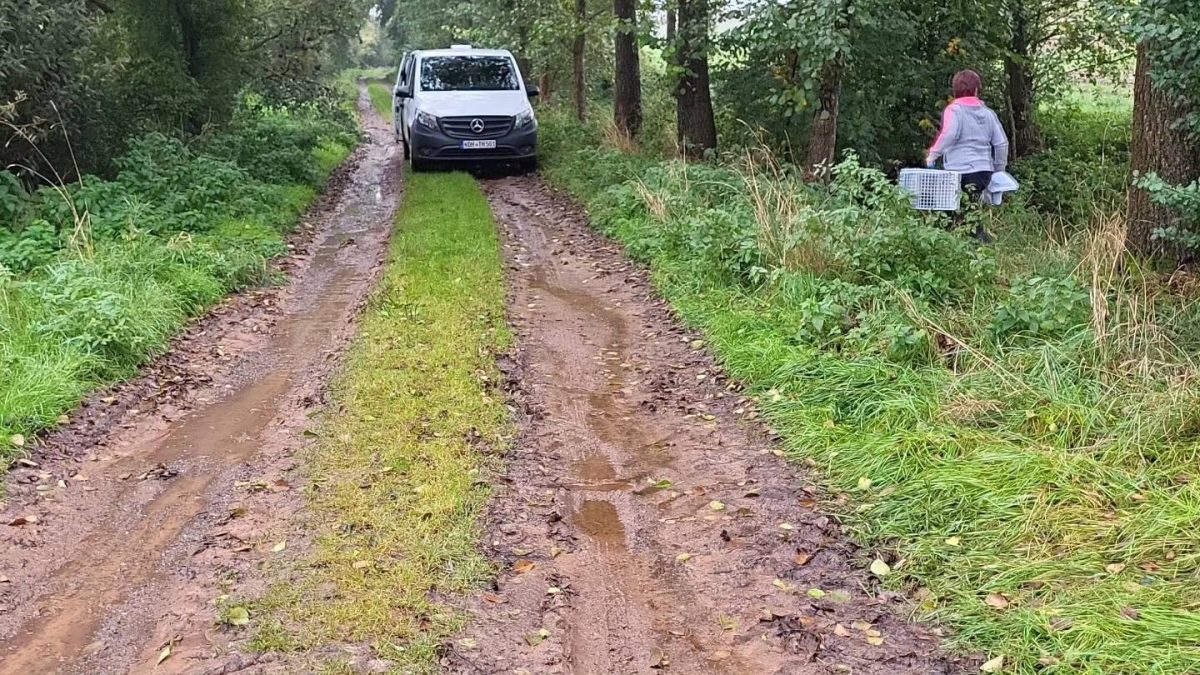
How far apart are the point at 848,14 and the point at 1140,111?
2.77 meters

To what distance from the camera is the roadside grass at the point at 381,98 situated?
3283cm

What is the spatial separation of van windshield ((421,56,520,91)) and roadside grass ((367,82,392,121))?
15464 millimetres

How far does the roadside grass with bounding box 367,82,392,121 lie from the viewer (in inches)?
1292

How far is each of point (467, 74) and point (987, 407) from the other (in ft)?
40.6

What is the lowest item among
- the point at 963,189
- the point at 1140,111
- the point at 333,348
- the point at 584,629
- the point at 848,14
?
the point at 584,629

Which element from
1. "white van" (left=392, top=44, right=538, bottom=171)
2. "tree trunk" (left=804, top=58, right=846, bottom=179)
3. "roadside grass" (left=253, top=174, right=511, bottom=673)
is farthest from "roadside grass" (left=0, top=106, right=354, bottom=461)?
"tree trunk" (left=804, top=58, right=846, bottom=179)

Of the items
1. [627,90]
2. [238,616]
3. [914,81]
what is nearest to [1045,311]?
[238,616]

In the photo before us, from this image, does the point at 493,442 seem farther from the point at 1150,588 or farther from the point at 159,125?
the point at 159,125

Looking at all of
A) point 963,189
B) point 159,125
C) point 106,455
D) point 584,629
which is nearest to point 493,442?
point 584,629

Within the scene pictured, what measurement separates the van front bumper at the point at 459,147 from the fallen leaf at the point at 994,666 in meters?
12.7

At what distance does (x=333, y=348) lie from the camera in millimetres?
6891

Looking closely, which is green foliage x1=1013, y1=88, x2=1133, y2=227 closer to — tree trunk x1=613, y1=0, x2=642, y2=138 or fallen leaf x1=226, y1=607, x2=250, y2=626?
tree trunk x1=613, y1=0, x2=642, y2=138

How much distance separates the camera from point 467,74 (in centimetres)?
1566

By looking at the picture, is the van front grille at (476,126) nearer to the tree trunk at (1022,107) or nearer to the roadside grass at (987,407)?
the roadside grass at (987,407)
